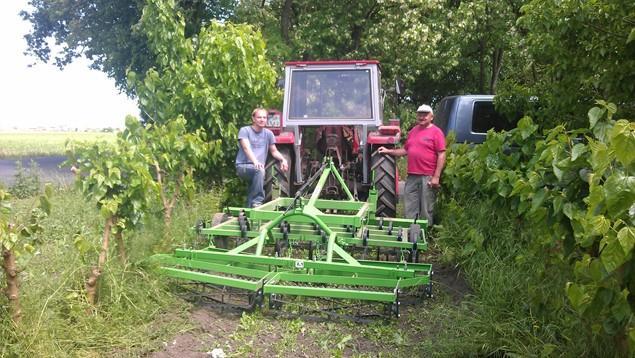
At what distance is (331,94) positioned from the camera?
23.7 feet

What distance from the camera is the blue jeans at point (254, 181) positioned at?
668 centimetres

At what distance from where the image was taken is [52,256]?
13.8 feet

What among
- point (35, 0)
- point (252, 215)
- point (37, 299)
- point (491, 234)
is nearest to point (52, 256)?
point (37, 299)

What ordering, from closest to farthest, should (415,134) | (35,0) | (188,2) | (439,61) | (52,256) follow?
(52,256)
(415,134)
(439,61)
(188,2)
(35,0)

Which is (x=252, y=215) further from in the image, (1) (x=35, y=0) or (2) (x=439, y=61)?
(1) (x=35, y=0)

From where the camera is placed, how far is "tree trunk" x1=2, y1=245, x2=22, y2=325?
3.05m

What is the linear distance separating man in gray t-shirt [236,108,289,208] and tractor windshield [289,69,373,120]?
55cm

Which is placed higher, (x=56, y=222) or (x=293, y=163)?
(x=293, y=163)

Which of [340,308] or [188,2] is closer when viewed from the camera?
[340,308]

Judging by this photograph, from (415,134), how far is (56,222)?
384 centimetres

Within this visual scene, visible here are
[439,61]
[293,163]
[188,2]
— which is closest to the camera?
[293,163]

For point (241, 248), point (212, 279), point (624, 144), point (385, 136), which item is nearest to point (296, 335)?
point (212, 279)

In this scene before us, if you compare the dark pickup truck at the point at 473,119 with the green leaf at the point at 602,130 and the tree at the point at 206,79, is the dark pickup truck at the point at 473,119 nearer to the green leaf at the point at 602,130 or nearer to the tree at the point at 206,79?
the tree at the point at 206,79

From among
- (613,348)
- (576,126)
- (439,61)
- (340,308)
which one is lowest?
(340,308)
